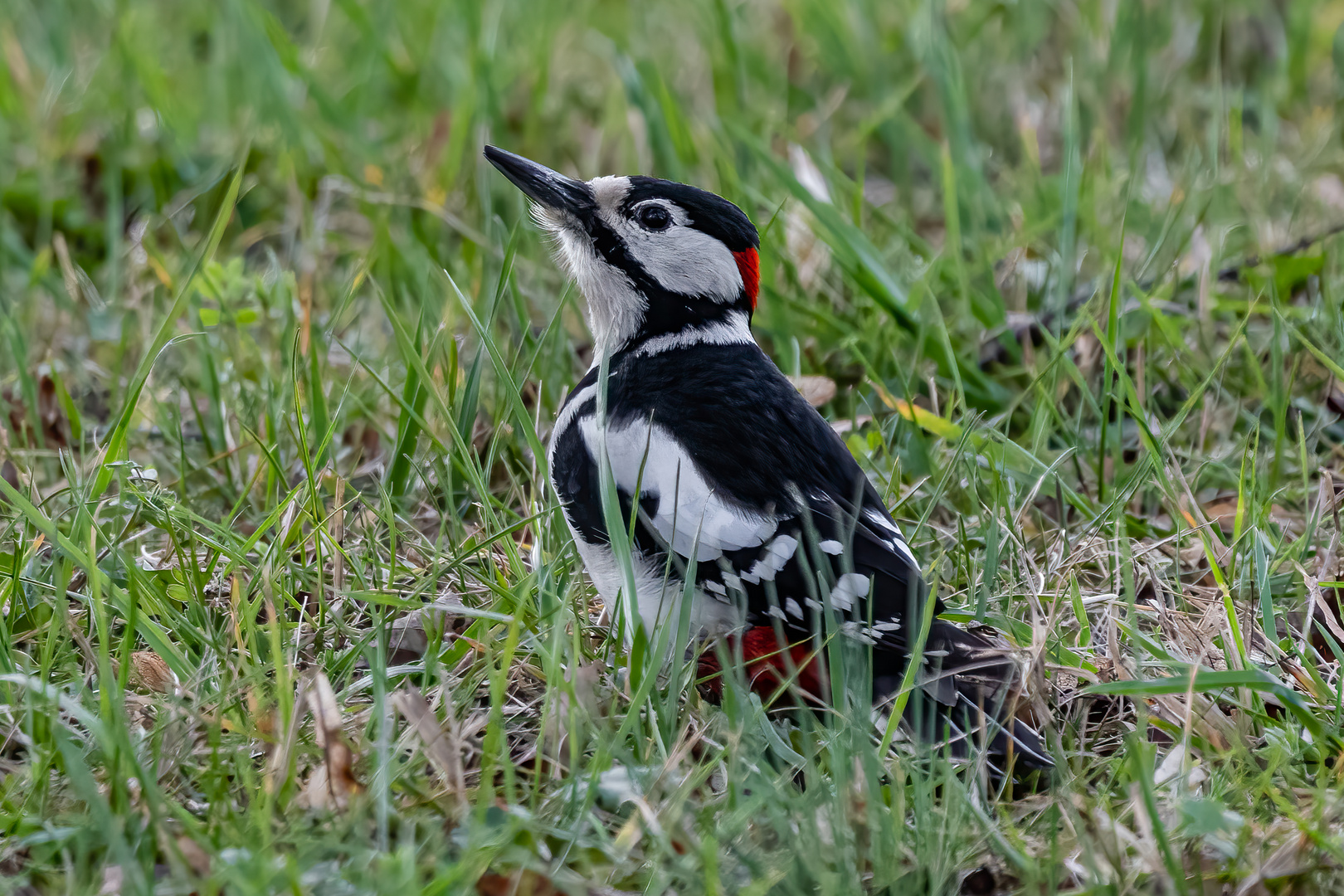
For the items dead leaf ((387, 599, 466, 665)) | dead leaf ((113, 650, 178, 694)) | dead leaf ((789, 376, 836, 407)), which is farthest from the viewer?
dead leaf ((789, 376, 836, 407))

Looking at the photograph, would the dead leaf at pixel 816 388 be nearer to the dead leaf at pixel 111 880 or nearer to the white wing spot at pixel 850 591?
the white wing spot at pixel 850 591

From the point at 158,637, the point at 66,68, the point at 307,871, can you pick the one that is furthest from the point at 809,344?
the point at 66,68

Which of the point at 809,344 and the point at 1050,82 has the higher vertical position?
the point at 1050,82

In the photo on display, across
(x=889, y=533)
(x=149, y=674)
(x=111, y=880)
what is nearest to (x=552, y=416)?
(x=889, y=533)

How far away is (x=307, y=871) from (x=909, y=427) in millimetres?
1970

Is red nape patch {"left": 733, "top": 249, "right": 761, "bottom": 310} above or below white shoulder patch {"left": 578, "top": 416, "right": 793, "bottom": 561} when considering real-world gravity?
above

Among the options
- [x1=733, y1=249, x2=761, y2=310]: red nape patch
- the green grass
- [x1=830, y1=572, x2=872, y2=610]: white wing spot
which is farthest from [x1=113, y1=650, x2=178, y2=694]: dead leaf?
[x1=733, y1=249, x2=761, y2=310]: red nape patch

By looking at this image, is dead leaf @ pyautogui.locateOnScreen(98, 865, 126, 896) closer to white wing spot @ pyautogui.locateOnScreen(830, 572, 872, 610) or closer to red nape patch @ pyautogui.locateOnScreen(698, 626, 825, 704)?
red nape patch @ pyautogui.locateOnScreen(698, 626, 825, 704)

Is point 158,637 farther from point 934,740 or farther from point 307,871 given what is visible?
point 934,740

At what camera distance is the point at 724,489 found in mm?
2602

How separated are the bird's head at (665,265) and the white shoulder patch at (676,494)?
0.33 metres

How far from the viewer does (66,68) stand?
18.7 feet

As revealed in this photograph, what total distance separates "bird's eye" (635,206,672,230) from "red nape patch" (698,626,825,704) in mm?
947

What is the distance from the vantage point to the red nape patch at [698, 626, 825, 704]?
8.38 feet
